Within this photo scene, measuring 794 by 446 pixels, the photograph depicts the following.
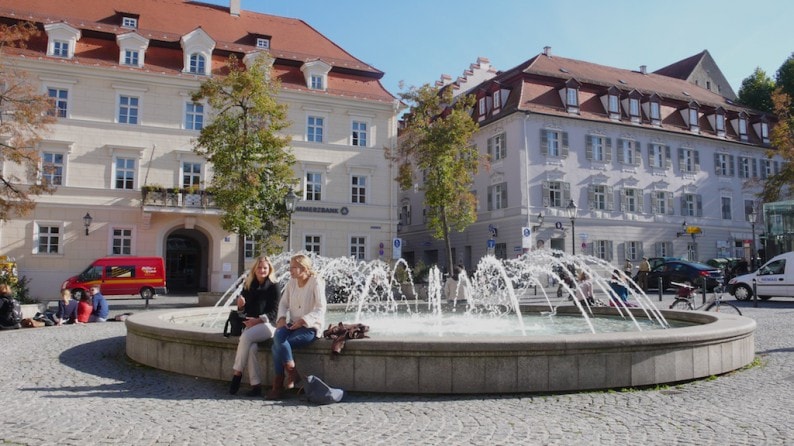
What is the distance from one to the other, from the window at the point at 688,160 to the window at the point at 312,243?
27389 mm

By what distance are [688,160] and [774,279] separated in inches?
949

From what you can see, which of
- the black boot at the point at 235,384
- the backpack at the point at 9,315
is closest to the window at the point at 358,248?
the backpack at the point at 9,315

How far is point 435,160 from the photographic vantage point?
3067cm

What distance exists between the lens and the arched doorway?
3666 centimetres

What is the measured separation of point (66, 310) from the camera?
15.1 metres

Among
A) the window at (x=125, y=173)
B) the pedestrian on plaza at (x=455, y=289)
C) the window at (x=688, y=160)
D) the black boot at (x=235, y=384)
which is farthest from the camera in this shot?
the window at (x=688, y=160)

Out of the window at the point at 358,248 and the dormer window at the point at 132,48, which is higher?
the dormer window at the point at 132,48

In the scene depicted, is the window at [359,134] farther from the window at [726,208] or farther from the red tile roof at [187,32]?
the window at [726,208]

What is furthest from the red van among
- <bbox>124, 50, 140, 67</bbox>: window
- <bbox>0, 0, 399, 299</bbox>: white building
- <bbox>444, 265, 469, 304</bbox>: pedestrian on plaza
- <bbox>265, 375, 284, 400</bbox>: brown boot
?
<bbox>265, 375, 284, 400</bbox>: brown boot

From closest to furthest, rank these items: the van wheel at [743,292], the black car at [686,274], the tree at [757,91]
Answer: the van wheel at [743,292] < the black car at [686,274] < the tree at [757,91]

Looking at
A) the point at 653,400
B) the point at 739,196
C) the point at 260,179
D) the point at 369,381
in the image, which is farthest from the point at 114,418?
the point at 739,196

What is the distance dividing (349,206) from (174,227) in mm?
9750

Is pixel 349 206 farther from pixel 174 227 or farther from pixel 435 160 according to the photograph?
pixel 174 227

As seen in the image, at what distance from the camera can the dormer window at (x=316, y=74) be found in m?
35.1
